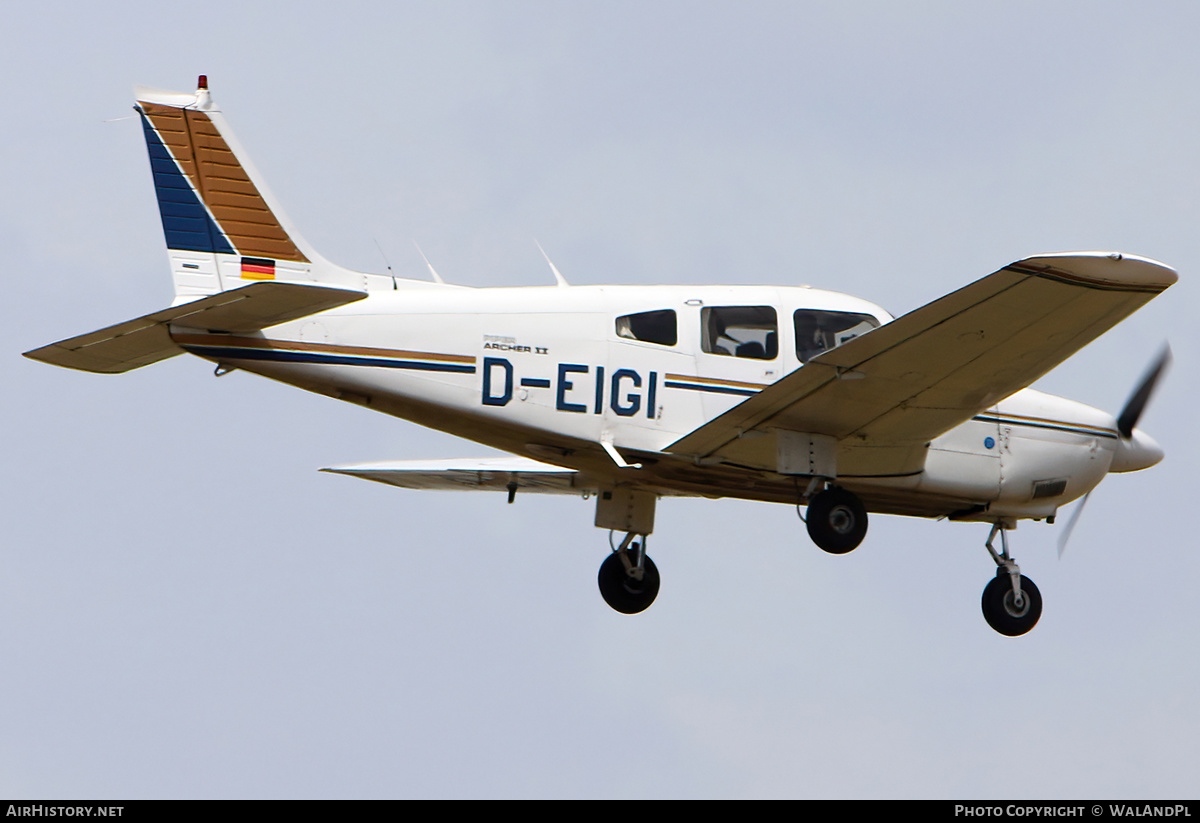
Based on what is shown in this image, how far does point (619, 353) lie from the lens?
1479 cm

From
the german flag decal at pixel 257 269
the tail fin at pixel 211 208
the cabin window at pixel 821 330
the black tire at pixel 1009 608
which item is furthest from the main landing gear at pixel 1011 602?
the german flag decal at pixel 257 269

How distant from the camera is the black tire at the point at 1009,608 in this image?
16734 millimetres

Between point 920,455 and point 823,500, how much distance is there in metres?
1.34

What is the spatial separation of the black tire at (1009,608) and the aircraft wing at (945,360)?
1.91 metres

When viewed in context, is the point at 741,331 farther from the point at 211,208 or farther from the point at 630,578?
the point at 211,208

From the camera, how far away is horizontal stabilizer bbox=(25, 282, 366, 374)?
13.1 m

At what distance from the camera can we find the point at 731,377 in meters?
15.0

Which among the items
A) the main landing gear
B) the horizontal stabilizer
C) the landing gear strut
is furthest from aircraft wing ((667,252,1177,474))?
the horizontal stabilizer

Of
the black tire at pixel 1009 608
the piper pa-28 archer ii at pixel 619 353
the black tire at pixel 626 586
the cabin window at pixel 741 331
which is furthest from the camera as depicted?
the black tire at pixel 626 586

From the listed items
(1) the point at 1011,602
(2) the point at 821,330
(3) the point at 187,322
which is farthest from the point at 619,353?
(1) the point at 1011,602

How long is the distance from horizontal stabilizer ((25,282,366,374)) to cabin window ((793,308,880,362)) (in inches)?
169

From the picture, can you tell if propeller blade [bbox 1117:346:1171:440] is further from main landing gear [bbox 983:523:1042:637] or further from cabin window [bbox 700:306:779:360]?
cabin window [bbox 700:306:779:360]

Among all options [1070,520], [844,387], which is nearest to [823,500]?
[844,387]

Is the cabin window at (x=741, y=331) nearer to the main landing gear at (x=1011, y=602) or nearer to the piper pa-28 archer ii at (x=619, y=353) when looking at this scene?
the piper pa-28 archer ii at (x=619, y=353)
